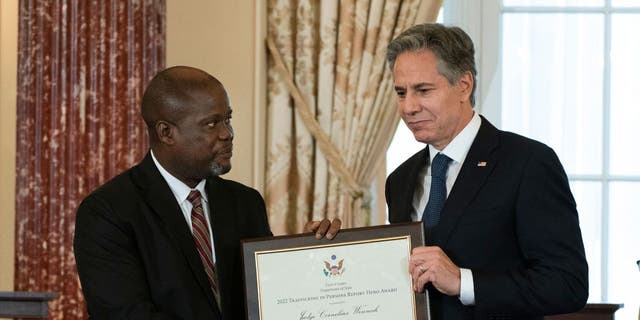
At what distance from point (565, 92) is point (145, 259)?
328 centimetres

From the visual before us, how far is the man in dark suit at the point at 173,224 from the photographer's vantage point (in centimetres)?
285

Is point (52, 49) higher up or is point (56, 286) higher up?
point (52, 49)

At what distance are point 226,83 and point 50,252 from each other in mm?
1377

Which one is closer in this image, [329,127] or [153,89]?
[153,89]

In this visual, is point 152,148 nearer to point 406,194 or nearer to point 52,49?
point 406,194

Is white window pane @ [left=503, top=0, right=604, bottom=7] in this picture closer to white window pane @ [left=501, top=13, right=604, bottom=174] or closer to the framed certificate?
white window pane @ [left=501, top=13, right=604, bottom=174]

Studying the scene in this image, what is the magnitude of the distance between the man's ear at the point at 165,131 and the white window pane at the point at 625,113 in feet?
10.6

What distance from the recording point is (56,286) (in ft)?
18.6

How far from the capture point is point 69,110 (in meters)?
5.68

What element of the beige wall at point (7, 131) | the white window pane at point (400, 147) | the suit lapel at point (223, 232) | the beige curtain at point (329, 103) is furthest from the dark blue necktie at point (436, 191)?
the beige wall at point (7, 131)

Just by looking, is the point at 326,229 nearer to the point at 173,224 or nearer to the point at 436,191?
the point at 436,191

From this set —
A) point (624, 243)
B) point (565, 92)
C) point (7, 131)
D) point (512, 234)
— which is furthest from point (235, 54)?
point (512, 234)

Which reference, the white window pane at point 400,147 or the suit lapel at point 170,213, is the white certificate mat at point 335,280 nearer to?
the suit lapel at point 170,213

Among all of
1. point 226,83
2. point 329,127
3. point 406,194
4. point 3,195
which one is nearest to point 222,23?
point 226,83
